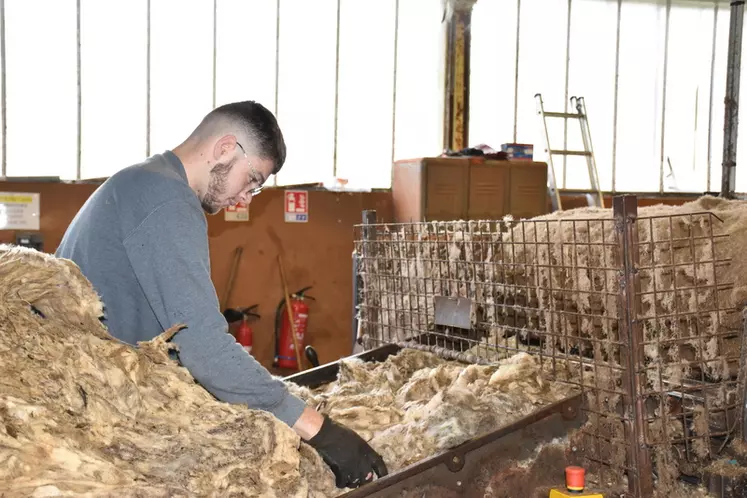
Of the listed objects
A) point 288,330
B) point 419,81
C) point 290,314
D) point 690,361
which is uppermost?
point 419,81

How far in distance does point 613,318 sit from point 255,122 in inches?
43.3

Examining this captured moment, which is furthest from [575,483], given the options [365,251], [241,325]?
[241,325]

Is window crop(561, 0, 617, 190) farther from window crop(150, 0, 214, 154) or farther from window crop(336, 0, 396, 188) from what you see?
window crop(150, 0, 214, 154)

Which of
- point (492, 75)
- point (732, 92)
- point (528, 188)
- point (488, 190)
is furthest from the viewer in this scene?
point (492, 75)

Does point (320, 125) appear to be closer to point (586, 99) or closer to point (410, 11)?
point (410, 11)

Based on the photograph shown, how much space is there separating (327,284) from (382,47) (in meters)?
2.41

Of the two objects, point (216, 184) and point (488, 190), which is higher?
point (488, 190)

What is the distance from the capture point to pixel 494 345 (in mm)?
2432

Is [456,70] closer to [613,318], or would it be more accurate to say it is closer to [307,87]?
[307,87]

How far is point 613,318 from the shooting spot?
1.90m

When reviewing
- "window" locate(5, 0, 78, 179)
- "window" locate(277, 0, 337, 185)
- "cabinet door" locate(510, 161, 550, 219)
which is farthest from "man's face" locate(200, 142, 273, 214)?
"window" locate(277, 0, 337, 185)

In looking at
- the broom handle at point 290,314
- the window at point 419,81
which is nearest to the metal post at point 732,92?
the window at point 419,81

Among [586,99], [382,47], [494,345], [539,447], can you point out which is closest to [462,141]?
[382,47]

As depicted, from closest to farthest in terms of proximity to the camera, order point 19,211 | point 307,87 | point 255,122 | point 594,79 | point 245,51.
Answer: point 255,122
point 19,211
point 245,51
point 307,87
point 594,79
